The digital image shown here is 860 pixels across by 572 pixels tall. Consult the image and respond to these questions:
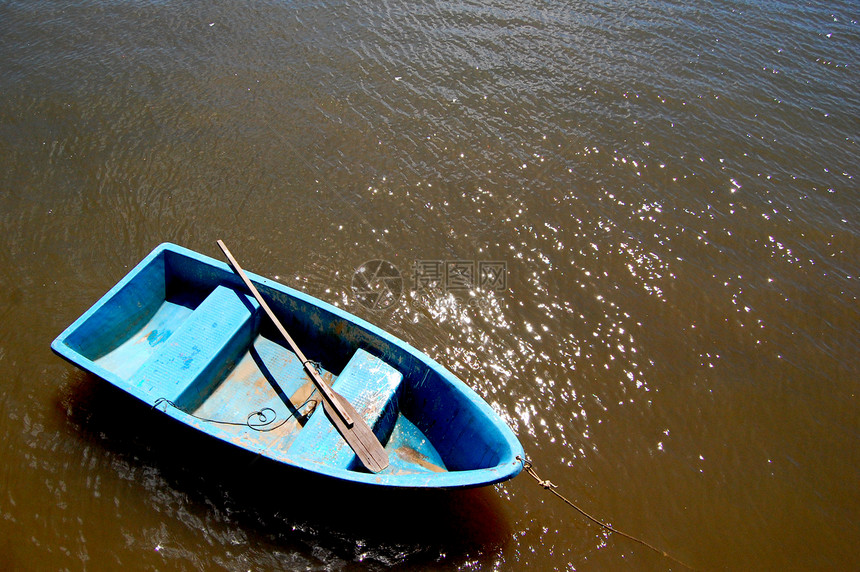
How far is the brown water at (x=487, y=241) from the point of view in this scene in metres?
5.96

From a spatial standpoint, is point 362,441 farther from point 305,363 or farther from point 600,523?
point 600,523

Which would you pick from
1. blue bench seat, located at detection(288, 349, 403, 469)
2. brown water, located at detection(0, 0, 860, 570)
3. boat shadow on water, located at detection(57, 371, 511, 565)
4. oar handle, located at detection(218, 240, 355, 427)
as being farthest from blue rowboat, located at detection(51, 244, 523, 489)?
brown water, located at detection(0, 0, 860, 570)

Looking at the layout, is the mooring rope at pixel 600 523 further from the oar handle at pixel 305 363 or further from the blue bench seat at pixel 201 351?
the blue bench seat at pixel 201 351

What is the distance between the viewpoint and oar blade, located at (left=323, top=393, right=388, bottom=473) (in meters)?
5.62

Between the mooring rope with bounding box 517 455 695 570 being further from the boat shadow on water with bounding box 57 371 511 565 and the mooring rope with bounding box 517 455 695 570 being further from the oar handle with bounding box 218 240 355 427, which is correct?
the oar handle with bounding box 218 240 355 427

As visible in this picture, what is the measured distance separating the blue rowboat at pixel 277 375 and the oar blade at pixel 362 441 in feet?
0.27

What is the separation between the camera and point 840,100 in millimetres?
11156

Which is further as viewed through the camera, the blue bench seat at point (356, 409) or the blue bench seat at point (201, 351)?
the blue bench seat at point (201, 351)

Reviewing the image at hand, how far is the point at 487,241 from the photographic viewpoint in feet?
28.8

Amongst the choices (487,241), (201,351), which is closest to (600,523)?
(487,241)

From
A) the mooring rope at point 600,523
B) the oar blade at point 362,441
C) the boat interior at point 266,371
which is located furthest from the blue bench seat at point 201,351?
the mooring rope at point 600,523

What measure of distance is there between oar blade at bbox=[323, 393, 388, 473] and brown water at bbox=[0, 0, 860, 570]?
0.73 metres

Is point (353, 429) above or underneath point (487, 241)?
underneath

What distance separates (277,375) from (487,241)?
4.18 m
